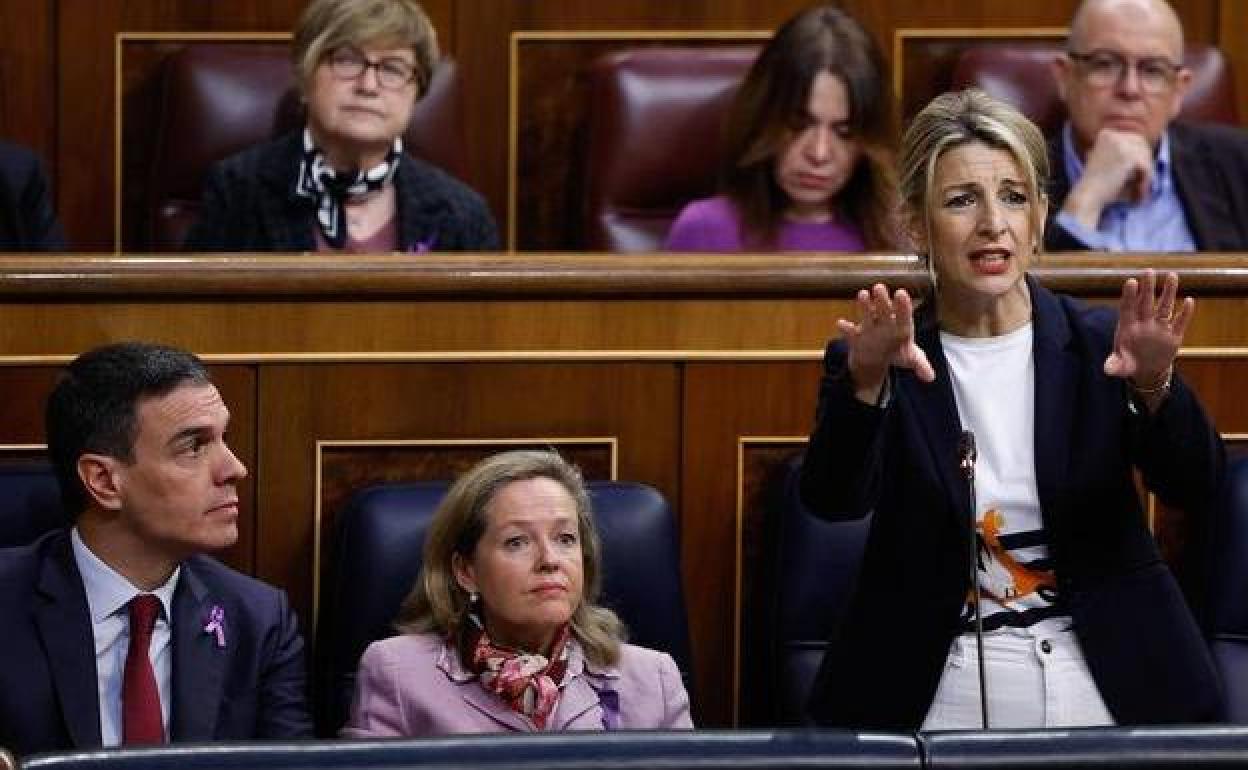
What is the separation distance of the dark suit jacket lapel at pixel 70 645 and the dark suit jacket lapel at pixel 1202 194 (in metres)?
1.12

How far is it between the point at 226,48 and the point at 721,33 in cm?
50

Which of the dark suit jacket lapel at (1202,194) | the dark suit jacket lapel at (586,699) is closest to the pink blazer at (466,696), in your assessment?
the dark suit jacket lapel at (586,699)

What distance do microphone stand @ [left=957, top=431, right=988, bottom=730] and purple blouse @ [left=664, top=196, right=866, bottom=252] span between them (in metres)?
0.74

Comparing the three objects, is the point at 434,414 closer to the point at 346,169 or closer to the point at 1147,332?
the point at 346,169

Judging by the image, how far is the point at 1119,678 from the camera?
151cm

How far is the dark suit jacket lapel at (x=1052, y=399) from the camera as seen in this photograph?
4.99 ft

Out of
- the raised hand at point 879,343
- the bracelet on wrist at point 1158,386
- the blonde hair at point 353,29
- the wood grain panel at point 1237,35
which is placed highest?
the wood grain panel at point 1237,35

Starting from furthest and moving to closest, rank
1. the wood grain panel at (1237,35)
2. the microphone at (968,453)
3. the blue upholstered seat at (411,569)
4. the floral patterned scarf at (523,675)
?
the wood grain panel at (1237,35) → the blue upholstered seat at (411,569) → the floral patterned scarf at (523,675) → the microphone at (968,453)

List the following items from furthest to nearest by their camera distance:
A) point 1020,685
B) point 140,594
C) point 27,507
Result: point 27,507
point 140,594
point 1020,685

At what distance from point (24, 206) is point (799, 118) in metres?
0.69

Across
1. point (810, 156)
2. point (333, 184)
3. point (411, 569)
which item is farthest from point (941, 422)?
point (333, 184)

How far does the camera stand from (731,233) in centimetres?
225

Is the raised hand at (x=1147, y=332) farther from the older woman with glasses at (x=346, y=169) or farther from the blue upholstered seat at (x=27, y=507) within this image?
the older woman with glasses at (x=346, y=169)

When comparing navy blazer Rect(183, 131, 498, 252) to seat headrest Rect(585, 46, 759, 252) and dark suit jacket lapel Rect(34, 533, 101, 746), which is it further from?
dark suit jacket lapel Rect(34, 533, 101, 746)
